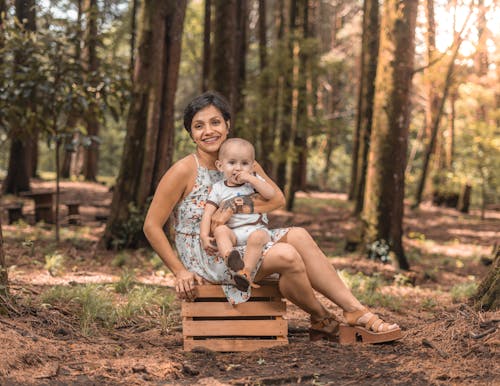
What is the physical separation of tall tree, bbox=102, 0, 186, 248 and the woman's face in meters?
4.68

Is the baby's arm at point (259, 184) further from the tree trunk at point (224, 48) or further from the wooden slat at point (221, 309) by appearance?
the tree trunk at point (224, 48)

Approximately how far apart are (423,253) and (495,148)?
10295 millimetres

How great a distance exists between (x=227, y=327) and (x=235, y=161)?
1227mm

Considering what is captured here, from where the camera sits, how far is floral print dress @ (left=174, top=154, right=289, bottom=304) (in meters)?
4.62

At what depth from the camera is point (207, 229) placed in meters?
4.48

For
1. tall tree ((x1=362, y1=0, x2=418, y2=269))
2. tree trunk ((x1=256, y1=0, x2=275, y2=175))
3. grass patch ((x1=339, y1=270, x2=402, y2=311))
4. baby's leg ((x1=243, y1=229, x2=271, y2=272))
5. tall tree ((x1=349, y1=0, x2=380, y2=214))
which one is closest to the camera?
baby's leg ((x1=243, y1=229, x2=271, y2=272))

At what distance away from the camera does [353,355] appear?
4.37 m

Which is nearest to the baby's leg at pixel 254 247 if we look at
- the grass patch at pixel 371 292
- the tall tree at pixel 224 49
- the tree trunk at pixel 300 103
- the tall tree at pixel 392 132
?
the grass patch at pixel 371 292

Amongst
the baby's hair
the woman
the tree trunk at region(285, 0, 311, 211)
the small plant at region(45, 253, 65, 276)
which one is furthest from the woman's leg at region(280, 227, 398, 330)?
the tree trunk at region(285, 0, 311, 211)

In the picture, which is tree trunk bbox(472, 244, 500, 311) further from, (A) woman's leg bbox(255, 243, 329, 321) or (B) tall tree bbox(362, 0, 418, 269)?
(B) tall tree bbox(362, 0, 418, 269)

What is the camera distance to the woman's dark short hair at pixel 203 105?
479cm

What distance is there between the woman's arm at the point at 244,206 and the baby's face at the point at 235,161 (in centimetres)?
15

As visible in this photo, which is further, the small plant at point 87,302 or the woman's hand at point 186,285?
the small plant at point 87,302

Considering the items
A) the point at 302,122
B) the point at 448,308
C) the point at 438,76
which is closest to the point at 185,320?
the point at 448,308
